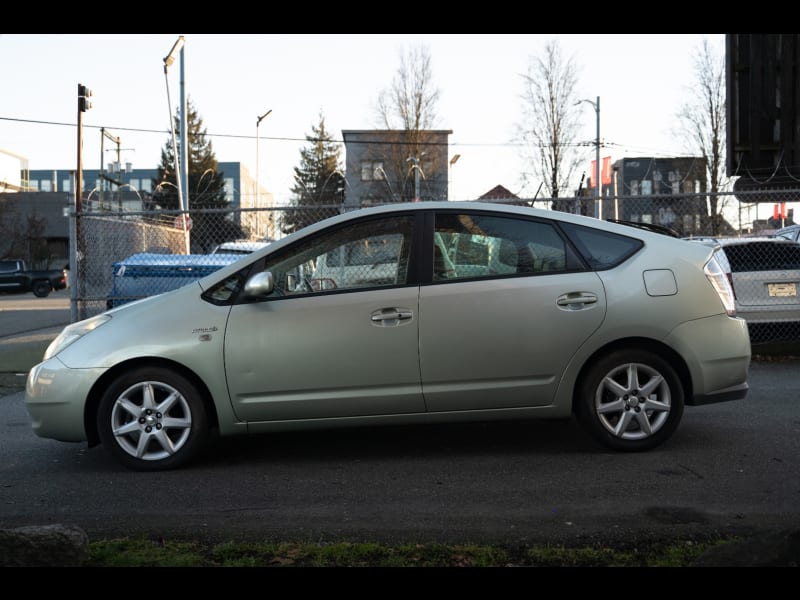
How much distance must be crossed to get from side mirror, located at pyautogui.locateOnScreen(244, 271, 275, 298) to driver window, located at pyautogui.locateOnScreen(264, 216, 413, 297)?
0.13m

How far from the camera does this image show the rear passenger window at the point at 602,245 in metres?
5.76

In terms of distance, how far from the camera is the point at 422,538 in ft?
13.5

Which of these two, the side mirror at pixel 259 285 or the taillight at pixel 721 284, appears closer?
the side mirror at pixel 259 285

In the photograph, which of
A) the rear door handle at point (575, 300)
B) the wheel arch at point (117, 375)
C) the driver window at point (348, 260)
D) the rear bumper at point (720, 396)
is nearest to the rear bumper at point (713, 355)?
the rear bumper at point (720, 396)

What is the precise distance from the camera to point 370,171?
55.8m

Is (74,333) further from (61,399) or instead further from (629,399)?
(629,399)

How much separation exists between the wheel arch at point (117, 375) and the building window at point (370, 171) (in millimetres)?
48103

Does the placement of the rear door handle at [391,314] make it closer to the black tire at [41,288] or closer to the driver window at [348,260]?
the driver window at [348,260]

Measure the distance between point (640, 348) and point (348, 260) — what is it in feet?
6.31

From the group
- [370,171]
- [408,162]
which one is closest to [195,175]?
[370,171]

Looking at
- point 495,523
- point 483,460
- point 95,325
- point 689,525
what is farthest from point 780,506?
point 95,325
